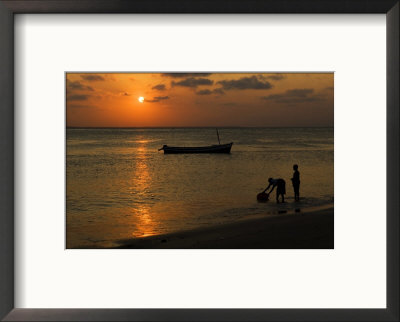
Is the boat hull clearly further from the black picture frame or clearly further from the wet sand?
the black picture frame

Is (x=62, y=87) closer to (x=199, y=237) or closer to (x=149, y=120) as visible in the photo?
(x=149, y=120)

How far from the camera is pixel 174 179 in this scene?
13.1 meters

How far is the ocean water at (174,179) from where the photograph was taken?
25.6 ft

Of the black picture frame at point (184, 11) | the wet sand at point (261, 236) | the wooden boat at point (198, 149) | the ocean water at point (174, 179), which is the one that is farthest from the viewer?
the wooden boat at point (198, 149)

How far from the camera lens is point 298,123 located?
5969 mm

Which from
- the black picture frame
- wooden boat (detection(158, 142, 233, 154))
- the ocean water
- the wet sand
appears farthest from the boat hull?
the black picture frame

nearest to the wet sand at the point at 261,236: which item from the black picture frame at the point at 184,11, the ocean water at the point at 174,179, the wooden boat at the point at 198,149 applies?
the ocean water at the point at 174,179

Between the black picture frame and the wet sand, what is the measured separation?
7.00 ft

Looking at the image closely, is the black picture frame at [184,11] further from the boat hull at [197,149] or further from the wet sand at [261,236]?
the boat hull at [197,149]

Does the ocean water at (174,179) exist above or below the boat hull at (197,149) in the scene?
below

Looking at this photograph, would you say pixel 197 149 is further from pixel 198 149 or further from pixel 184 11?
pixel 184 11

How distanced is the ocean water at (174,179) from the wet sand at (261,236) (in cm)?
34

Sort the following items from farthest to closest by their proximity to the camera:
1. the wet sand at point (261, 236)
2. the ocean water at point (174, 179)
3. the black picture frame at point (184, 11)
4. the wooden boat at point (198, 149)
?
the wooden boat at point (198, 149)
the ocean water at point (174, 179)
the wet sand at point (261, 236)
the black picture frame at point (184, 11)

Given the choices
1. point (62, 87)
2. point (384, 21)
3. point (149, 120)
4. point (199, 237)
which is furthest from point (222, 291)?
point (199, 237)
